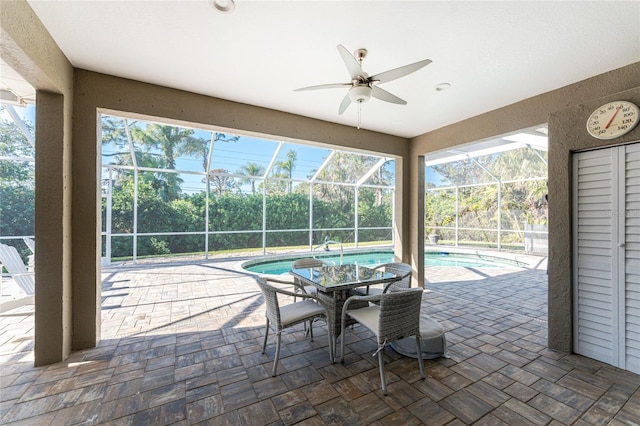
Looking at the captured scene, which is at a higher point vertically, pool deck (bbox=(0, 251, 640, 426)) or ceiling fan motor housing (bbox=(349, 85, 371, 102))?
ceiling fan motor housing (bbox=(349, 85, 371, 102))

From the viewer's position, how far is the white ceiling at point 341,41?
1883mm

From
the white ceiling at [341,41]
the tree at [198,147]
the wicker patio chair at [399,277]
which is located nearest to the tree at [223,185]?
the tree at [198,147]

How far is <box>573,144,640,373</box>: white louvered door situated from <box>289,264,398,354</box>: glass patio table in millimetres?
1831

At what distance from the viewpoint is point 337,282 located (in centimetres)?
260

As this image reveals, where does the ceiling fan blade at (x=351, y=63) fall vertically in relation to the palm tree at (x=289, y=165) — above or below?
below

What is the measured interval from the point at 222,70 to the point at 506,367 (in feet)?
12.8

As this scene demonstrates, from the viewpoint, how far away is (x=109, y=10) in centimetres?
193

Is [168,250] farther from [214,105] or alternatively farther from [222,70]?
[222,70]

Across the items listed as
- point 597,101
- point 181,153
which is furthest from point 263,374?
point 181,153

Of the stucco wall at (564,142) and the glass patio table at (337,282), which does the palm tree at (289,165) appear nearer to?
the glass patio table at (337,282)

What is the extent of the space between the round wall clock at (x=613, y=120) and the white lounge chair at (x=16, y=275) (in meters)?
6.61

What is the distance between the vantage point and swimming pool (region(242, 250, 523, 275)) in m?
7.96

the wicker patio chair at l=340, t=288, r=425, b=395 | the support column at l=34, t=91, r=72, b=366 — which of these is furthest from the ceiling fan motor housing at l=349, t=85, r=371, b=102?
the support column at l=34, t=91, r=72, b=366

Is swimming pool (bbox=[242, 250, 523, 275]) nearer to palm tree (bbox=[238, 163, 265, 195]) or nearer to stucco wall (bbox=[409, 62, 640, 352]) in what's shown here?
palm tree (bbox=[238, 163, 265, 195])
